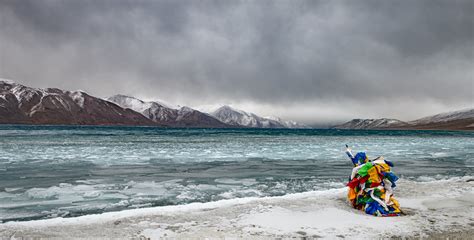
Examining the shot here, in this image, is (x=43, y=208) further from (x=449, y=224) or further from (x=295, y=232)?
(x=449, y=224)

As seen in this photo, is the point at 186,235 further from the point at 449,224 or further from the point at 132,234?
the point at 449,224

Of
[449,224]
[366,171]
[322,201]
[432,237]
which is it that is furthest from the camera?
[322,201]

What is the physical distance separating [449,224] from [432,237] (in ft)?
3.41

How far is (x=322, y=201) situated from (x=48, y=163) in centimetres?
1484

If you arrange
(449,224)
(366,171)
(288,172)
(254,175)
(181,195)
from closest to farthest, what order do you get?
(449,224), (366,171), (181,195), (254,175), (288,172)

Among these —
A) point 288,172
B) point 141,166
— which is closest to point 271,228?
point 288,172

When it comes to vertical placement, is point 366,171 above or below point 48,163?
above

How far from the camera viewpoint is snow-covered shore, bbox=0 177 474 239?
5105mm

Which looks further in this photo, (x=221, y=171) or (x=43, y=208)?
(x=221, y=171)

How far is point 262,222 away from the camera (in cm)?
577

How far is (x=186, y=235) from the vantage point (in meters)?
5.02

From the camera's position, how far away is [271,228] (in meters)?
5.41

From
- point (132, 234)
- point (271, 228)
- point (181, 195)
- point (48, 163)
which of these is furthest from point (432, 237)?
point (48, 163)

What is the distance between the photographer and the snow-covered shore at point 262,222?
511 cm
